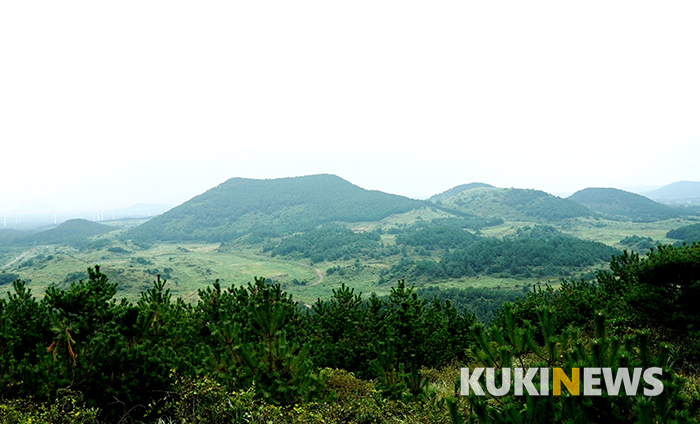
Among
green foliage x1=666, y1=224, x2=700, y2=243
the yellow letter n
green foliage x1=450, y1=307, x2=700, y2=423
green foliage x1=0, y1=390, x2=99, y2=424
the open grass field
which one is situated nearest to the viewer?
green foliage x1=450, y1=307, x2=700, y2=423

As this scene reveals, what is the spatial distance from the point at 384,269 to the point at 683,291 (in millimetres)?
127394

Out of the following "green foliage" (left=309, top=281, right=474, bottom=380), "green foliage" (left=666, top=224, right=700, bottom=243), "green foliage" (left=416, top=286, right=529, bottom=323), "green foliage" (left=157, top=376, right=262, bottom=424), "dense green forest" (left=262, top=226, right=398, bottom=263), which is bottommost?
"green foliage" (left=416, top=286, right=529, bottom=323)

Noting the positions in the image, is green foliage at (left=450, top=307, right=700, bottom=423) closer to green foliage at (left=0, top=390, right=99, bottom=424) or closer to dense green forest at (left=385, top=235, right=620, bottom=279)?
green foliage at (left=0, top=390, right=99, bottom=424)

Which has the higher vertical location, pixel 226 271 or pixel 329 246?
pixel 329 246

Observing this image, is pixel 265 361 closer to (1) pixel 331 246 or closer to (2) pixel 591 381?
(2) pixel 591 381

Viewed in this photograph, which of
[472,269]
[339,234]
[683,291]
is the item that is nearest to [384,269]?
[472,269]

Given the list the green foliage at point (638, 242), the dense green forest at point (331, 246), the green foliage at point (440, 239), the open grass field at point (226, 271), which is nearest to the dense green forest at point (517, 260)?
the open grass field at point (226, 271)

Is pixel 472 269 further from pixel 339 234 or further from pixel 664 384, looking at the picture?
pixel 664 384

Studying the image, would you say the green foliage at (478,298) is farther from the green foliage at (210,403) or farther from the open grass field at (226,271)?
the green foliage at (210,403)

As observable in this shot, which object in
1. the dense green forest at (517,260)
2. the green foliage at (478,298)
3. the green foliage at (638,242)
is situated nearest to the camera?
the green foliage at (478,298)

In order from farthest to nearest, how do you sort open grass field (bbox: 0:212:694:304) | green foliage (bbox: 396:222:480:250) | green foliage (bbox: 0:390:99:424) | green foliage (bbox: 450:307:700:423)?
green foliage (bbox: 396:222:480:250) < open grass field (bbox: 0:212:694:304) < green foliage (bbox: 0:390:99:424) < green foliage (bbox: 450:307:700:423)

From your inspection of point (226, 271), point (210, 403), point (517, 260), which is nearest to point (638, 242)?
point (517, 260)

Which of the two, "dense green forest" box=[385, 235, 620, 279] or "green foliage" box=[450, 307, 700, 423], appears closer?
"green foliage" box=[450, 307, 700, 423]

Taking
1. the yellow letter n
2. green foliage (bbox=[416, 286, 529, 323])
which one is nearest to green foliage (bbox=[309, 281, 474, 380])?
the yellow letter n
